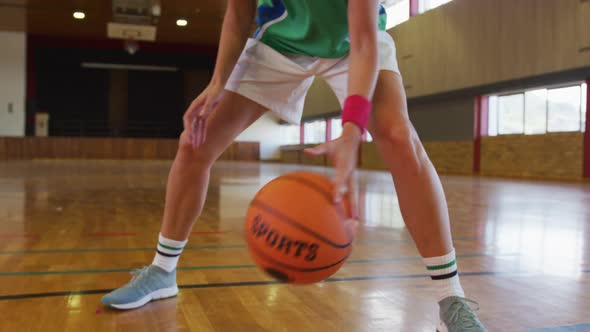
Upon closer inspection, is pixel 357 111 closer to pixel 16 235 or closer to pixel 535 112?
pixel 16 235

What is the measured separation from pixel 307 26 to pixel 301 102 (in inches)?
11.3

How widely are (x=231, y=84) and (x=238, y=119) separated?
11cm

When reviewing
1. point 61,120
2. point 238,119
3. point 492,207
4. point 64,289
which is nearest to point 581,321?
point 238,119

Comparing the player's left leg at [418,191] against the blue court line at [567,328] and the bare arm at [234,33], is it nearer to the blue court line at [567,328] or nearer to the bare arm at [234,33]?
the blue court line at [567,328]

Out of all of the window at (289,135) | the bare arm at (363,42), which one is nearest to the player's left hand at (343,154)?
the bare arm at (363,42)

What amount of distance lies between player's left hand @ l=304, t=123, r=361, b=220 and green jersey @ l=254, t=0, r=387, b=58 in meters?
0.48

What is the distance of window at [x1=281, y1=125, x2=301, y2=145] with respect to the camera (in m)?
24.6

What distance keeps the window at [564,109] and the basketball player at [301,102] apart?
403 inches

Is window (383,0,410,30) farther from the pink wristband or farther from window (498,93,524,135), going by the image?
the pink wristband

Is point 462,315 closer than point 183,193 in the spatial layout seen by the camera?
Yes

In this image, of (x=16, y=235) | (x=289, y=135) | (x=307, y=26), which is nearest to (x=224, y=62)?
(x=307, y=26)

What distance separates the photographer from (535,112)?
11289 millimetres

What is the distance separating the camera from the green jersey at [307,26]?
A: 4.79ft

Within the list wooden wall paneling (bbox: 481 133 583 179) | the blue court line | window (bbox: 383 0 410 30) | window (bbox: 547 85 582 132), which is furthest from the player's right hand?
window (bbox: 383 0 410 30)
